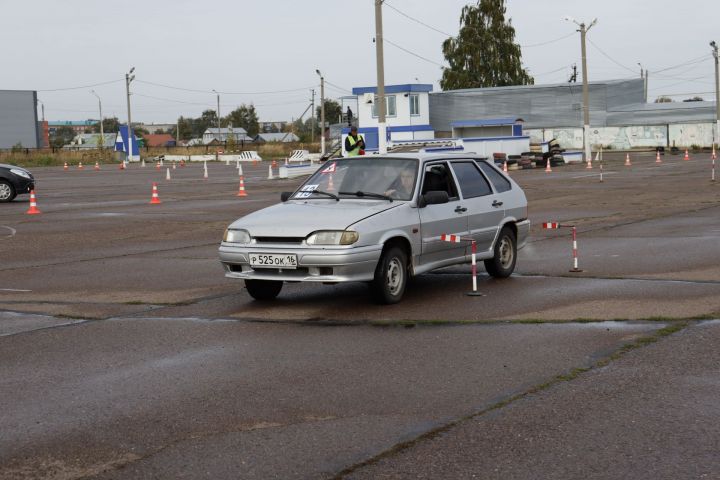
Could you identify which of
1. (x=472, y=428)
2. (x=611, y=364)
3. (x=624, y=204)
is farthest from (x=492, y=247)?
(x=624, y=204)

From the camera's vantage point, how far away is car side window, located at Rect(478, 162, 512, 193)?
12.0 meters

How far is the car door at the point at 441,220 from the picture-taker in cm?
1054

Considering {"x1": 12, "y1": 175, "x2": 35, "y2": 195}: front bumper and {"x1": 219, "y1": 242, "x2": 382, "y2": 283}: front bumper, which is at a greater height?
{"x1": 12, "y1": 175, "x2": 35, "y2": 195}: front bumper

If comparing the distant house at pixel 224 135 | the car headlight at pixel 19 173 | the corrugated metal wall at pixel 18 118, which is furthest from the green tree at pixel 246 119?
the car headlight at pixel 19 173

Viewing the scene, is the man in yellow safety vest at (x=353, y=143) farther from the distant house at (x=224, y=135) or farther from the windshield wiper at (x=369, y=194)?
the distant house at (x=224, y=135)

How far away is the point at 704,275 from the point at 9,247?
11.2 metres

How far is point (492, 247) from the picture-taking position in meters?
11.7

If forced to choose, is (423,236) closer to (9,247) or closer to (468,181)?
(468,181)

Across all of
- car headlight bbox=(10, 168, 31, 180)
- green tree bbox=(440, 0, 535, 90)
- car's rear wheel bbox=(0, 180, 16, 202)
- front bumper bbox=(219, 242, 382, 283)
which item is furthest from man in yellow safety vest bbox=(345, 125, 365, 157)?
green tree bbox=(440, 0, 535, 90)

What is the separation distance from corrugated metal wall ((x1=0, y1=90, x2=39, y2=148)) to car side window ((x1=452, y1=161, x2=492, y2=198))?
9340cm

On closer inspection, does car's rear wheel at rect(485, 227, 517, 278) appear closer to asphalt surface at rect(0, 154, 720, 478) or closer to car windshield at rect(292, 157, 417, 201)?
asphalt surface at rect(0, 154, 720, 478)

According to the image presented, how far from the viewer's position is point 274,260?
9672 millimetres

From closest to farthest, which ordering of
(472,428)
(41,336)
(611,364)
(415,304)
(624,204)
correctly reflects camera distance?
(472,428) → (611,364) → (41,336) → (415,304) → (624,204)

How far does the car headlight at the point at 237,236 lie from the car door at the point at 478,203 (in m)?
2.65
